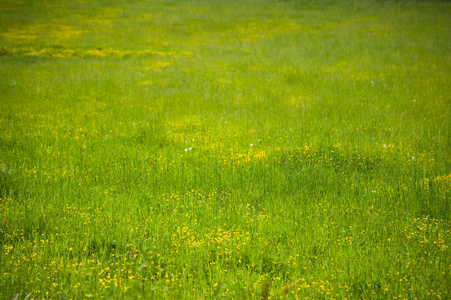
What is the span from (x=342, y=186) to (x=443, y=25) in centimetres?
2638

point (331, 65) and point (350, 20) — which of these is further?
point (350, 20)

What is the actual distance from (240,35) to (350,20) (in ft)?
39.2

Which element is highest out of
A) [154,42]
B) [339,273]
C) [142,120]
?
[154,42]

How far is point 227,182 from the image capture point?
623 centimetres

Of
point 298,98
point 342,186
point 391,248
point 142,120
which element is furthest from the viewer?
point 298,98

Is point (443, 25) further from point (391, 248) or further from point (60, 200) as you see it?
point (60, 200)

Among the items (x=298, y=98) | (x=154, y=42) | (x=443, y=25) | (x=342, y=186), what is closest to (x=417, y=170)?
(x=342, y=186)

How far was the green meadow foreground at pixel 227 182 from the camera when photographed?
400cm

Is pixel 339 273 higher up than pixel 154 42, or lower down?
lower down

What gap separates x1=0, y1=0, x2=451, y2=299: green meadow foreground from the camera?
13.1ft

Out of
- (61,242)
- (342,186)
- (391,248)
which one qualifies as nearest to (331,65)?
(342,186)

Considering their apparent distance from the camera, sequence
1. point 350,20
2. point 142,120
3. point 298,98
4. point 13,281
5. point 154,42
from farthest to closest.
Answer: point 350,20 < point 154,42 < point 298,98 < point 142,120 < point 13,281

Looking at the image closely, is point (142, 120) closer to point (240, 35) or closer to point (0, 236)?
point (0, 236)

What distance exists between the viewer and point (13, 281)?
3.75 metres
